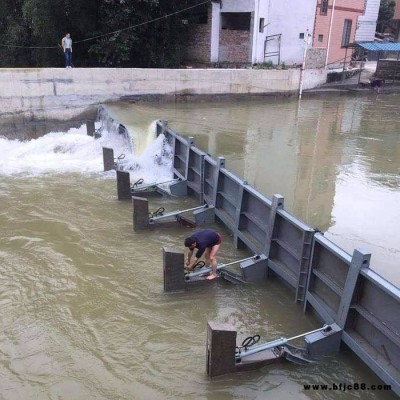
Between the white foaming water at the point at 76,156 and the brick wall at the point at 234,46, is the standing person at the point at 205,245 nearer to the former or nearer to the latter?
the white foaming water at the point at 76,156

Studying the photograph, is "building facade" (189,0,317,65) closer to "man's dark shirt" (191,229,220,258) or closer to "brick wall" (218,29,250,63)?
"brick wall" (218,29,250,63)

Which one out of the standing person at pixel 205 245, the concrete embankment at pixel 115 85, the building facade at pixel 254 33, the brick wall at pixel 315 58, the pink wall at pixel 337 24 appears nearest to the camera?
the standing person at pixel 205 245

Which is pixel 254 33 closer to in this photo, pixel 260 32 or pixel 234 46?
pixel 260 32

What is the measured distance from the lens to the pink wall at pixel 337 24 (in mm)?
29125

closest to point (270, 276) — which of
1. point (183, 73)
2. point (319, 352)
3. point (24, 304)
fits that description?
point (319, 352)

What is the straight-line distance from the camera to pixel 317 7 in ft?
91.6

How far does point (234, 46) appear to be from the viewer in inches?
1072

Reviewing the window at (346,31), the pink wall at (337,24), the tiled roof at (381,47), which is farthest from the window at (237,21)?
the window at (346,31)

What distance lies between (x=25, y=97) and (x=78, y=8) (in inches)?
269

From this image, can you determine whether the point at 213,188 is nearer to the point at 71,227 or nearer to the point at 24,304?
the point at 71,227

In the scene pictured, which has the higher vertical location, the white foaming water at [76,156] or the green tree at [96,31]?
the green tree at [96,31]

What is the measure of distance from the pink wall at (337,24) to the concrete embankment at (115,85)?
19.1 ft

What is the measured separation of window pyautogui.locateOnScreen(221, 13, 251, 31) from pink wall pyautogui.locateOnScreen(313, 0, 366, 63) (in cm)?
433

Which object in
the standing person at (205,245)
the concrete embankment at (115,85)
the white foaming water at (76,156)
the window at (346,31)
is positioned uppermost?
the window at (346,31)
